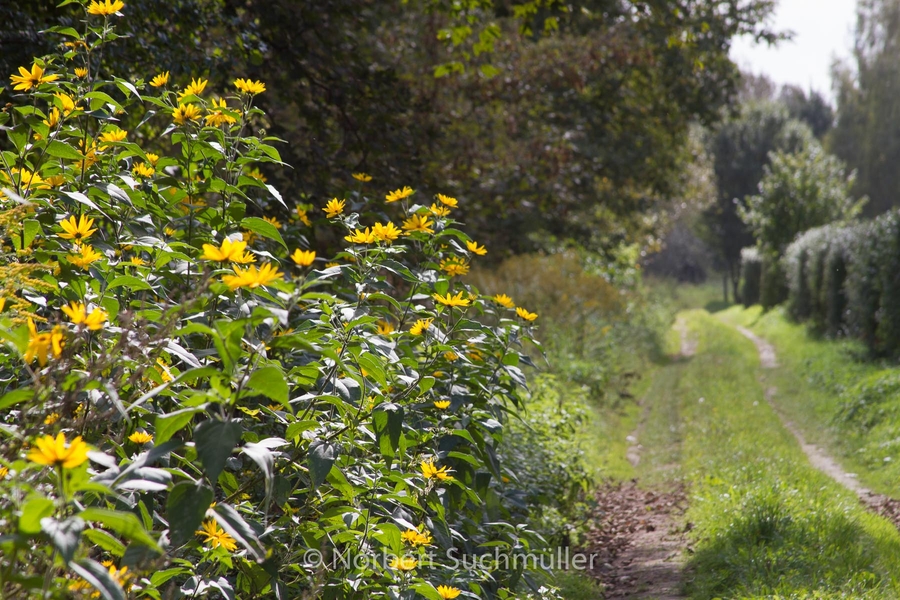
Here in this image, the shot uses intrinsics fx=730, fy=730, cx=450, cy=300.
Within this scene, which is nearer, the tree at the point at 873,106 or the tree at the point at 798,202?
the tree at the point at 798,202

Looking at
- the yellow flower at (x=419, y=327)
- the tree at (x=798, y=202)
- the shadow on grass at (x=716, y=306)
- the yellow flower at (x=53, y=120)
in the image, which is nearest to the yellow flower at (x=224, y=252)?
the yellow flower at (x=419, y=327)

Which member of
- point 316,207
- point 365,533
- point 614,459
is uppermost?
point 316,207

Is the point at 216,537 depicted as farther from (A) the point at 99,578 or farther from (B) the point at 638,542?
(B) the point at 638,542

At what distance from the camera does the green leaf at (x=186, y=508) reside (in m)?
1.34

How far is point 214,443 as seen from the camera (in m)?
1.34

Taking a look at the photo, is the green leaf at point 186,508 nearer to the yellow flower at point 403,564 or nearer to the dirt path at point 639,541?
the yellow flower at point 403,564

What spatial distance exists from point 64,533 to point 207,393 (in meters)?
0.34

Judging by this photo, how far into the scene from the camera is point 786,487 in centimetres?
517

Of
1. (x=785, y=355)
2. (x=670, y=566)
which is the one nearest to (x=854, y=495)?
(x=670, y=566)

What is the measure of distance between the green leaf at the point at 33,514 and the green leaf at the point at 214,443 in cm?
27

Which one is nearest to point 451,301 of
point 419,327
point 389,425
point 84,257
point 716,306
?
point 419,327

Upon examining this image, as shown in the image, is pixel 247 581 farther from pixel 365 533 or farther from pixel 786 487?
pixel 786 487

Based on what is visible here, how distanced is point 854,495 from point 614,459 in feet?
7.84

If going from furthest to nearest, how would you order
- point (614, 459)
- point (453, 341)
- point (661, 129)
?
point (661, 129), point (614, 459), point (453, 341)
